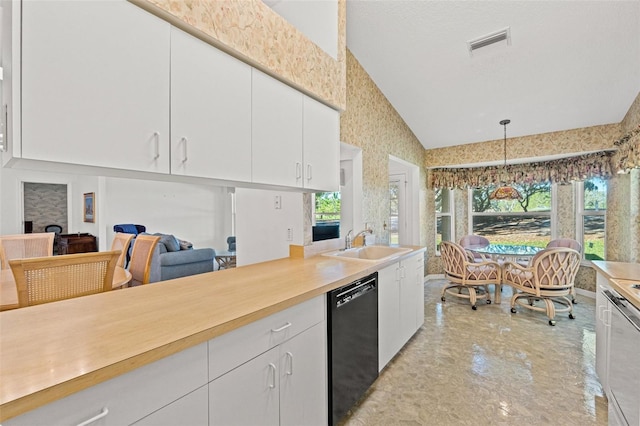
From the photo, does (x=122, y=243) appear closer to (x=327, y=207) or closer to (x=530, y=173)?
(x=327, y=207)

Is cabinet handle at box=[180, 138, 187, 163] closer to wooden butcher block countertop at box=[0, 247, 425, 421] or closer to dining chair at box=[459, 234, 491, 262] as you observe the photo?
wooden butcher block countertop at box=[0, 247, 425, 421]

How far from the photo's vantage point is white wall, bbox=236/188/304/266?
2.35m

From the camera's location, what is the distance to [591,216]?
4.35m

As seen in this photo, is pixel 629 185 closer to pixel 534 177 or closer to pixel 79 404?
pixel 534 177

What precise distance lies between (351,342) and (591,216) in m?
4.84

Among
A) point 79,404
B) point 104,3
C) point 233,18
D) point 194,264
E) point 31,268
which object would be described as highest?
point 233,18

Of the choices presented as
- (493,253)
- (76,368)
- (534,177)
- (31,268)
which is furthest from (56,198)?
(534,177)

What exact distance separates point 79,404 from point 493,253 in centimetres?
440

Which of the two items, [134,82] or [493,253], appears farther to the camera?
[493,253]

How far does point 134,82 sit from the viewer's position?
1137 millimetres

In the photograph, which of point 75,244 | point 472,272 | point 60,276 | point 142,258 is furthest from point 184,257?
point 472,272

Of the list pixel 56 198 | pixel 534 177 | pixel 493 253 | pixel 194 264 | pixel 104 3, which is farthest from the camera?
pixel 56 198

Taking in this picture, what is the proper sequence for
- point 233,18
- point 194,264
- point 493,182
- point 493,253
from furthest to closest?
point 493,182 → point 194,264 → point 493,253 → point 233,18

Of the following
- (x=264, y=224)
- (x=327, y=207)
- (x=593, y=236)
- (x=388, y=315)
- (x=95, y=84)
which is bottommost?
(x=388, y=315)
